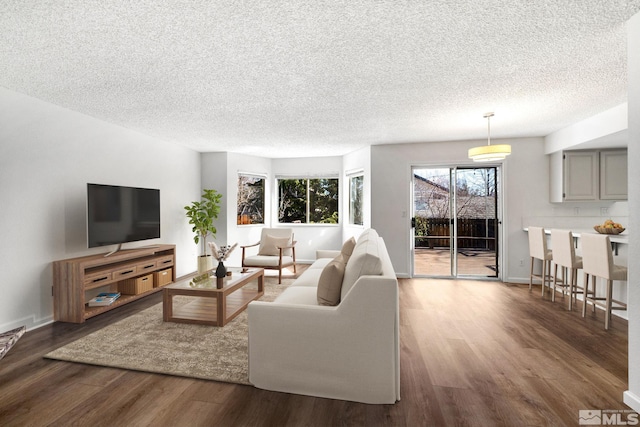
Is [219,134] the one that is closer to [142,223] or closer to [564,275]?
[142,223]

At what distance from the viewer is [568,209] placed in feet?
15.6

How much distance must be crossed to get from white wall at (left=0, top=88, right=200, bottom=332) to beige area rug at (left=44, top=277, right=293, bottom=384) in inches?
37.8

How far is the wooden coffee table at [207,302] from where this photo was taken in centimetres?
301

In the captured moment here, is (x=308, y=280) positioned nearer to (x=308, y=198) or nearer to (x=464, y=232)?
(x=464, y=232)

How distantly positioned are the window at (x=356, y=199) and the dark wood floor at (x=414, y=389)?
334cm

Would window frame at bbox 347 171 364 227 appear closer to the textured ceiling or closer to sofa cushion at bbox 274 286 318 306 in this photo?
the textured ceiling

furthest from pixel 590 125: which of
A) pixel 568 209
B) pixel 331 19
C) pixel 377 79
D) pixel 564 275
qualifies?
pixel 331 19

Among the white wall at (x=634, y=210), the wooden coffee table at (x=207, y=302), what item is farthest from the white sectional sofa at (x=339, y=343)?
the white wall at (x=634, y=210)

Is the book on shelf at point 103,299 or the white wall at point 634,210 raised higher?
the white wall at point 634,210

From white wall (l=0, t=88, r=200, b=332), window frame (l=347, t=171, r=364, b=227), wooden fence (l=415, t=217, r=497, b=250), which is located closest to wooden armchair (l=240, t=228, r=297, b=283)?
window frame (l=347, t=171, r=364, b=227)

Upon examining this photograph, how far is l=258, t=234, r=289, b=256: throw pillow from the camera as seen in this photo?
210 inches

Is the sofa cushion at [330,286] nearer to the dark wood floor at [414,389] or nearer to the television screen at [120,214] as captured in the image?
the dark wood floor at [414,389]

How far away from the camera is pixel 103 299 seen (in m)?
3.44

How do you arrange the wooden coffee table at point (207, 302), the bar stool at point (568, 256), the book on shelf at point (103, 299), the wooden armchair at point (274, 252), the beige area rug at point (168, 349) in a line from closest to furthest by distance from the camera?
the beige area rug at point (168, 349) → the wooden coffee table at point (207, 302) → the book on shelf at point (103, 299) → the bar stool at point (568, 256) → the wooden armchair at point (274, 252)
